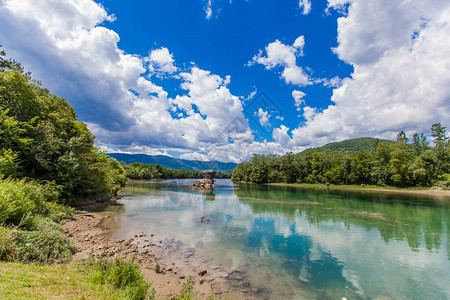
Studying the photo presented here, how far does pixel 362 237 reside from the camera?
18562 millimetres

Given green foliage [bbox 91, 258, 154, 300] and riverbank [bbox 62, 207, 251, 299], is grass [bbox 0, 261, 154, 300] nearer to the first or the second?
green foliage [bbox 91, 258, 154, 300]

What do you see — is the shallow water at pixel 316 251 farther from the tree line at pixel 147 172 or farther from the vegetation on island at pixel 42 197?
the tree line at pixel 147 172

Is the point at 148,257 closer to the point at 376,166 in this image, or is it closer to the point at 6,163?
the point at 6,163

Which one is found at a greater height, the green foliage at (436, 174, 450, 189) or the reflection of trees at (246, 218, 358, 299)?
the green foliage at (436, 174, 450, 189)

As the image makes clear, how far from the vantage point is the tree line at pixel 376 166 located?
233 ft

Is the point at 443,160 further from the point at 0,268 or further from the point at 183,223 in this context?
the point at 0,268

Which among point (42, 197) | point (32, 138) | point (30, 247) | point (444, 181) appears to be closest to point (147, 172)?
point (32, 138)

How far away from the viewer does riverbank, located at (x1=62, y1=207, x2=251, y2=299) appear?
9.46 m

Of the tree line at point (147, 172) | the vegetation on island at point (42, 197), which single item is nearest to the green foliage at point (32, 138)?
the vegetation on island at point (42, 197)

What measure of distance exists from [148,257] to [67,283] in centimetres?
751

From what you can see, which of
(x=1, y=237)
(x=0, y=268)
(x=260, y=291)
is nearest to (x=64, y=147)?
(x=1, y=237)

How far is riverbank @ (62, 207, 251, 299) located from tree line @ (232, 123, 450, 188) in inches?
3381

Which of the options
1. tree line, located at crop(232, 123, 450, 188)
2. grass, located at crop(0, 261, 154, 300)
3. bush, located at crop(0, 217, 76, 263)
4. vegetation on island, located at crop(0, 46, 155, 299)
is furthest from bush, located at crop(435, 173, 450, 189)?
bush, located at crop(0, 217, 76, 263)

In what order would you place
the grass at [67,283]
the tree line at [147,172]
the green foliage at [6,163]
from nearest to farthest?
the grass at [67,283]
the green foliage at [6,163]
the tree line at [147,172]
